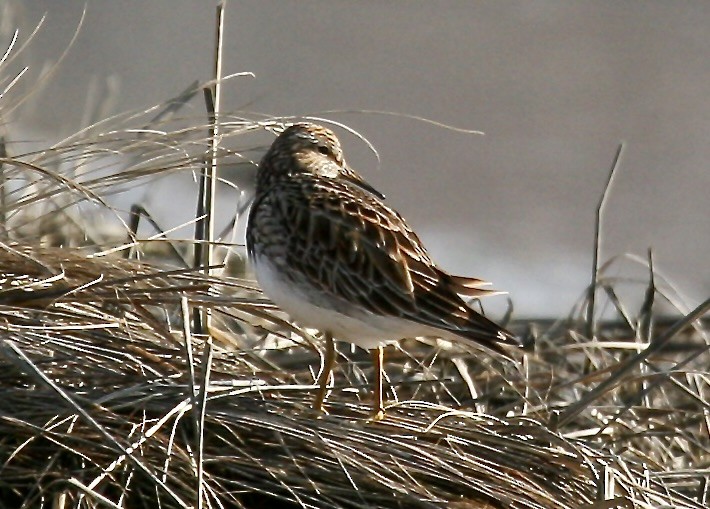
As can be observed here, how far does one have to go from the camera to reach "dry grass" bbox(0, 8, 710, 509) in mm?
3209

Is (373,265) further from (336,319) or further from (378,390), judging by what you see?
(378,390)

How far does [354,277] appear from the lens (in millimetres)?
3701

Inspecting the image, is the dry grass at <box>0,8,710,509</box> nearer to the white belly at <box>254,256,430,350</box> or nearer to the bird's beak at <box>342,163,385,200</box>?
the white belly at <box>254,256,430,350</box>

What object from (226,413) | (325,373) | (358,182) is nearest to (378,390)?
(325,373)

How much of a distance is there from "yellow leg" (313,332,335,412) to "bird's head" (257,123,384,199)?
466mm

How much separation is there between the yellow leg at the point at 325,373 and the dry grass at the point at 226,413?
2.1 inches

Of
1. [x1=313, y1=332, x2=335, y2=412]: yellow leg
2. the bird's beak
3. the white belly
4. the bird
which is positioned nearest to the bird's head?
the bird's beak

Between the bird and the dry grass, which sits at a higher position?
the bird

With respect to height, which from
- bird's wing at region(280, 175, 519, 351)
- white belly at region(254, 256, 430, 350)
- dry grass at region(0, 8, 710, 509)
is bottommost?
dry grass at region(0, 8, 710, 509)

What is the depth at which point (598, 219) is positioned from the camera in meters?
4.74

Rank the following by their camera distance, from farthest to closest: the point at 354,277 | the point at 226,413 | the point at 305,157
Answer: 1. the point at 305,157
2. the point at 354,277
3. the point at 226,413

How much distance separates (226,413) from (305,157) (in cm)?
93

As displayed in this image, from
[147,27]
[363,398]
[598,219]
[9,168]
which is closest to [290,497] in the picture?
[363,398]

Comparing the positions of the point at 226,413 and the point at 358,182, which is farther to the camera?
the point at 358,182
